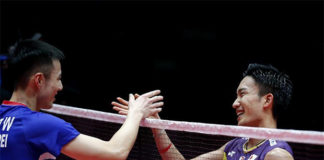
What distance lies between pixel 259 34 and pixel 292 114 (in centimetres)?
181

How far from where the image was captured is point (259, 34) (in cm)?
786

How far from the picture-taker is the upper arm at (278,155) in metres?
Answer: 2.44

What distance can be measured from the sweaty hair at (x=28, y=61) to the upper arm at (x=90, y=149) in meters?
0.49

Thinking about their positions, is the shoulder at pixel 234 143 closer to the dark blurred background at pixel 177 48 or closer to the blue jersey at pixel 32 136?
the blue jersey at pixel 32 136

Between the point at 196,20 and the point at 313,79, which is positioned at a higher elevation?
the point at 196,20

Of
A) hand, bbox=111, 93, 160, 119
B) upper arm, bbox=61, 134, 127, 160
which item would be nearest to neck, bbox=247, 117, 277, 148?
hand, bbox=111, 93, 160, 119

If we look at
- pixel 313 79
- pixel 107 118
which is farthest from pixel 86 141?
pixel 313 79

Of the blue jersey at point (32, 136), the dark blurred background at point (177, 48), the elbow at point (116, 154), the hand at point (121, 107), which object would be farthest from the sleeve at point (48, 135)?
the dark blurred background at point (177, 48)

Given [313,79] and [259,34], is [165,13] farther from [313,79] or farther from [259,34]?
[313,79]

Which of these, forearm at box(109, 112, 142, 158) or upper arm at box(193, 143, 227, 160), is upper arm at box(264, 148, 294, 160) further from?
forearm at box(109, 112, 142, 158)

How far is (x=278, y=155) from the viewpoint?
2.46 metres

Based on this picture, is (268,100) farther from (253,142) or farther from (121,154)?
(121,154)

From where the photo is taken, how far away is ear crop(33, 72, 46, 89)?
2307 mm

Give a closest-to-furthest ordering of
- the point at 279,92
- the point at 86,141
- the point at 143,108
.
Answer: the point at 86,141 < the point at 143,108 < the point at 279,92
